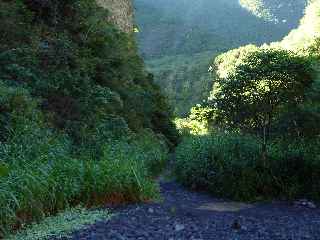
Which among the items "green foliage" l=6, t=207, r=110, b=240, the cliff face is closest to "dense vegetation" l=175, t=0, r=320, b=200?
"green foliage" l=6, t=207, r=110, b=240

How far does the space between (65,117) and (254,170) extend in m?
4.88

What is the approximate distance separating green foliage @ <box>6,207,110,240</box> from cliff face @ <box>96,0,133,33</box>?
1931cm

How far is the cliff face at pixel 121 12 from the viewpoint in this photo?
2582 centimetres

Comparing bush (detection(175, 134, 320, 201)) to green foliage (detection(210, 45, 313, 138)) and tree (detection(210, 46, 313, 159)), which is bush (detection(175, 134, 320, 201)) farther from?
green foliage (detection(210, 45, 313, 138))

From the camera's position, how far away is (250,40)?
88312mm

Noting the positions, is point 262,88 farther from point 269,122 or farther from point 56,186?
point 56,186

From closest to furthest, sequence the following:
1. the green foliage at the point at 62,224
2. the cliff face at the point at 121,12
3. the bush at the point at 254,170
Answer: the green foliage at the point at 62,224
the bush at the point at 254,170
the cliff face at the point at 121,12

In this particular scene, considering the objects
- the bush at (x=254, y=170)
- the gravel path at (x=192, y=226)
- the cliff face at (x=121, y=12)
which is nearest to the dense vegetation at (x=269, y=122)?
the bush at (x=254, y=170)

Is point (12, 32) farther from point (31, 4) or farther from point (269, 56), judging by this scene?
point (269, 56)

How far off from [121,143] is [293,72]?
492 cm

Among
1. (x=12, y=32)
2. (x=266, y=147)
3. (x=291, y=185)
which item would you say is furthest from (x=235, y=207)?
(x=12, y=32)

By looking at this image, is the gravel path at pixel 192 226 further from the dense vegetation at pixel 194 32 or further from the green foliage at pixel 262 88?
the dense vegetation at pixel 194 32

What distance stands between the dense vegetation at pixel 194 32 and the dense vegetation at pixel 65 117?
4592cm

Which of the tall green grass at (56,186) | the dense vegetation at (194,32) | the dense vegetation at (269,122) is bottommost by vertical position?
the tall green grass at (56,186)
